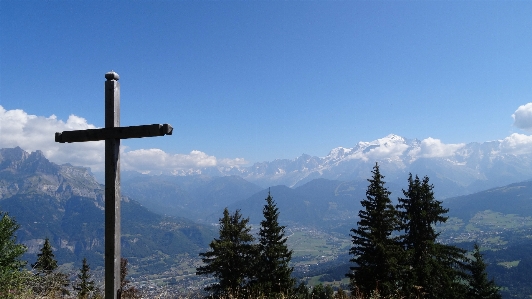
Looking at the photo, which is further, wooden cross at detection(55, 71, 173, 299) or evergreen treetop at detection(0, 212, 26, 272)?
evergreen treetop at detection(0, 212, 26, 272)

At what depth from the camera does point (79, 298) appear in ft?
24.5

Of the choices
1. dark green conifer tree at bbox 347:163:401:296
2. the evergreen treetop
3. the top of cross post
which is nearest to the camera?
the top of cross post

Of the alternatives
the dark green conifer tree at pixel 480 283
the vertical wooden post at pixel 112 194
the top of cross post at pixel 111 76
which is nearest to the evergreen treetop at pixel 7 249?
the vertical wooden post at pixel 112 194

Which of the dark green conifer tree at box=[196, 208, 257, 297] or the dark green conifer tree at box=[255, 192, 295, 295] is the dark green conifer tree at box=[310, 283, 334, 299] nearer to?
the dark green conifer tree at box=[255, 192, 295, 295]

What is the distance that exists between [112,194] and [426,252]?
68.0 feet

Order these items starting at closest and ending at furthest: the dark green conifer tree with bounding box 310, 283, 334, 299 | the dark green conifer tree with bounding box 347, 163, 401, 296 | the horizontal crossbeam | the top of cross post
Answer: the horizontal crossbeam, the top of cross post, the dark green conifer tree with bounding box 310, 283, 334, 299, the dark green conifer tree with bounding box 347, 163, 401, 296

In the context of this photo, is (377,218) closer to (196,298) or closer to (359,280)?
(359,280)

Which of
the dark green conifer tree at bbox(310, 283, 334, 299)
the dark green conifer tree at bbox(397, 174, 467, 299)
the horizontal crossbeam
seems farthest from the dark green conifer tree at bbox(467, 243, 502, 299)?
the horizontal crossbeam

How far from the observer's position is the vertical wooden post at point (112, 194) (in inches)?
217

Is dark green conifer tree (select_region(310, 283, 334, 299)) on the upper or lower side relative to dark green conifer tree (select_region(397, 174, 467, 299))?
lower

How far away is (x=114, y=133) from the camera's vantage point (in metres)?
5.74

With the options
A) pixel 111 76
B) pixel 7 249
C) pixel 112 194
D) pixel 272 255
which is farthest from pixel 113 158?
pixel 272 255

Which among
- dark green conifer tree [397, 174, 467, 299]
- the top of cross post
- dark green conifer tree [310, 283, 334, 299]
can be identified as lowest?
dark green conifer tree [310, 283, 334, 299]

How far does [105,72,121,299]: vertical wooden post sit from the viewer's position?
5.50 m
